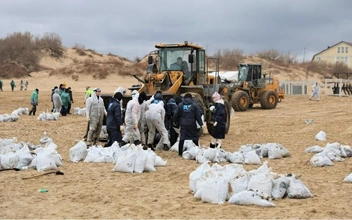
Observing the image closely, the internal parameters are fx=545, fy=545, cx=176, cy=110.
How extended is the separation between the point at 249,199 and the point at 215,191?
1.54ft

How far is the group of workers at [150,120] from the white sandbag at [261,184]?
415 centimetres

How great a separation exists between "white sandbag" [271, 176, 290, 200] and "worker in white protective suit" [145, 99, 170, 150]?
15.7ft

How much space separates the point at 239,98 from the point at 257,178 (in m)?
18.8

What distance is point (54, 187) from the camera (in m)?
8.48

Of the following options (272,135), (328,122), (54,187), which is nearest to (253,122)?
(328,122)

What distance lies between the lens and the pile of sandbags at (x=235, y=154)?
35.5 feet

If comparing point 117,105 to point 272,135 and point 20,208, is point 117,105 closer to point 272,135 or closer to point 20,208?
point 20,208

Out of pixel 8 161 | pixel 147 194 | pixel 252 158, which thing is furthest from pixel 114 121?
pixel 147 194

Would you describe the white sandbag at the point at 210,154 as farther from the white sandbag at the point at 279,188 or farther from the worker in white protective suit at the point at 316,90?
the worker in white protective suit at the point at 316,90

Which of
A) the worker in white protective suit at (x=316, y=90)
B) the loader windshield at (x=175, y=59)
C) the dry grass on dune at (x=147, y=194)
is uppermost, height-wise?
the loader windshield at (x=175, y=59)

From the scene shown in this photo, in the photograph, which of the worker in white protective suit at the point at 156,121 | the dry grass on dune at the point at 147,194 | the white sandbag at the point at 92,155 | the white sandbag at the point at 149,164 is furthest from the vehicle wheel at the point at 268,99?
the white sandbag at the point at 149,164

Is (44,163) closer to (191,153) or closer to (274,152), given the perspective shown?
(191,153)

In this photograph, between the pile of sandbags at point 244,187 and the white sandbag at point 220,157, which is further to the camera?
the white sandbag at point 220,157

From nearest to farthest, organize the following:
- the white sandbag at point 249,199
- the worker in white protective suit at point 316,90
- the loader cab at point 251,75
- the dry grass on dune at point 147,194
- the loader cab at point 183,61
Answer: the dry grass on dune at point 147,194 < the white sandbag at point 249,199 < the loader cab at point 183,61 < the loader cab at point 251,75 < the worker in white protective suit at point 316,90
